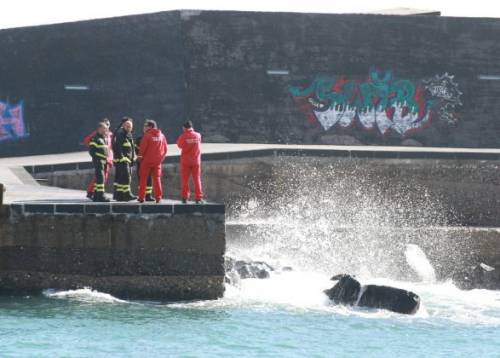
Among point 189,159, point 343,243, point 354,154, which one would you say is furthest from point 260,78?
point 189,159

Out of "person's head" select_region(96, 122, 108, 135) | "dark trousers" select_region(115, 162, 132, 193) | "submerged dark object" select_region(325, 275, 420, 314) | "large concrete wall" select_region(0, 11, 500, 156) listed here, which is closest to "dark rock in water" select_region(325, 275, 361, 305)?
"submerged dark object" select_region(325, 275, 420, 314)

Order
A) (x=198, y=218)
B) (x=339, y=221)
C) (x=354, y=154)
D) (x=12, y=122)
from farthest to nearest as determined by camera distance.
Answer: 1. (x=12, y=122)
2. (x=354, y=154)
3. (x=339, y=221)
4. (x=198, y=218)

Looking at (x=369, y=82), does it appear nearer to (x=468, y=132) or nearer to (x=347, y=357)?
(x=468, y=132)

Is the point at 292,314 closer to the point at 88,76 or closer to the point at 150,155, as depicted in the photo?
the point at 150,155

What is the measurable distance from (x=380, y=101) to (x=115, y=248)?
1176 centimetres

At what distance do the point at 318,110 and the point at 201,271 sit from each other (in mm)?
10853

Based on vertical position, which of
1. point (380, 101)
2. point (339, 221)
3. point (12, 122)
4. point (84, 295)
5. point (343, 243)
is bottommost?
point (84, 295)

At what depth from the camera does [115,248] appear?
17.8 metres

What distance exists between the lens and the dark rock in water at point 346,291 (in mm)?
18422

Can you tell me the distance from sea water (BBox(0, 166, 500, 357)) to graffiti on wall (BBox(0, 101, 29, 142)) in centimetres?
538

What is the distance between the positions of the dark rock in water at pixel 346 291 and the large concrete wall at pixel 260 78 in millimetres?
9638

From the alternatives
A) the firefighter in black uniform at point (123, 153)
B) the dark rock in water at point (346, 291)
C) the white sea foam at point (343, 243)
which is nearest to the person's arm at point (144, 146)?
the firefighter in black uniform at point (123, 153)

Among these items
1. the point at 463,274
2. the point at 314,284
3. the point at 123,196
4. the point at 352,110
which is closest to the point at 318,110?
the point at 352,110

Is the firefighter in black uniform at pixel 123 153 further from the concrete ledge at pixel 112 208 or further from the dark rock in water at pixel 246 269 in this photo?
the dark rock in water at pixel 246 269
